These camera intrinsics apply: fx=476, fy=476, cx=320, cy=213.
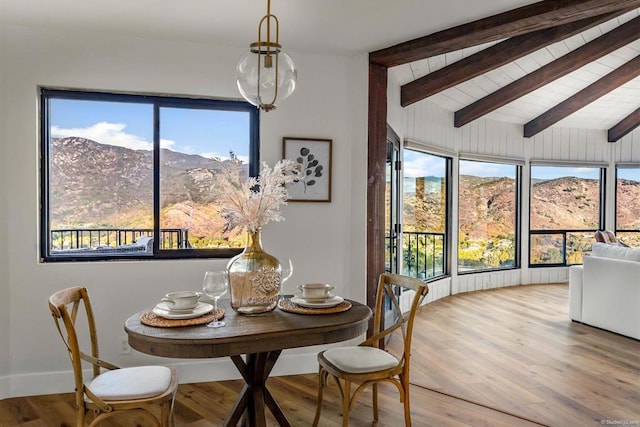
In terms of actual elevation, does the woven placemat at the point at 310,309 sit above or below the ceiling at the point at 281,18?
below

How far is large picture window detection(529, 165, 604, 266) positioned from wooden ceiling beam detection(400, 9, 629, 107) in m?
3.64

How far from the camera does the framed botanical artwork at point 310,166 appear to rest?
3.59 metres

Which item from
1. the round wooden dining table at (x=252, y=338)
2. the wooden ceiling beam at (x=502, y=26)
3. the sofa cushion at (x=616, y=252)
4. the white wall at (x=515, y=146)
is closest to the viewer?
the round wooden dining table at (x=252, y=338)

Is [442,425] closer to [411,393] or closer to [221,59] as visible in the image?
[411,393]

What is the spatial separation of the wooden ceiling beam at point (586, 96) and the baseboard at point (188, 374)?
5252 millimetres

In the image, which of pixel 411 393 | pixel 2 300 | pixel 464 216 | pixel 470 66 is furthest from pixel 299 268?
pixel 464 216

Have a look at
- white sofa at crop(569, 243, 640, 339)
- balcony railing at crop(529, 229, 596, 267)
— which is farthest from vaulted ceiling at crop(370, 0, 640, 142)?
white sofa at crop(569, 243, 640, 339)

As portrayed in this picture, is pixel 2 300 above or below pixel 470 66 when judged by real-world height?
below

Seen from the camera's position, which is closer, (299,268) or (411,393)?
(411,393)

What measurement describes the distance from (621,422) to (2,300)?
394cm

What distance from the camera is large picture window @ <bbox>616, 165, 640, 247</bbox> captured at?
26.9ft

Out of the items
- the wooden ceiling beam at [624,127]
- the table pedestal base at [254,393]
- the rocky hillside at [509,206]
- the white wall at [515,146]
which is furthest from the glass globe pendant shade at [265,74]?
the wooden ceiling beam at [624,127]

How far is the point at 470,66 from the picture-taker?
4680mm

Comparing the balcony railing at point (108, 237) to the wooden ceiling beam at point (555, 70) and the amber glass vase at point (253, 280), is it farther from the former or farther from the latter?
the wooden ceiling beam at point (555, 70)
